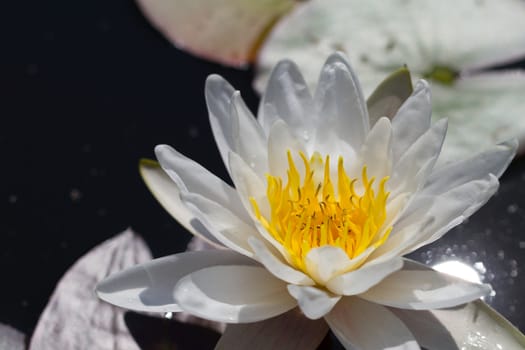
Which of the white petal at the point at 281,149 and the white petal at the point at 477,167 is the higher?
the white petal at the point at 281,149

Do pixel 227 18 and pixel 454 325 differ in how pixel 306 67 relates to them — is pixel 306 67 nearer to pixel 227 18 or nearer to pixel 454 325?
pixel 227 18

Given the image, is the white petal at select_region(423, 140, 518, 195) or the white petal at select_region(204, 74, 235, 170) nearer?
the white petal at select_region(423, 140, 518, 195)

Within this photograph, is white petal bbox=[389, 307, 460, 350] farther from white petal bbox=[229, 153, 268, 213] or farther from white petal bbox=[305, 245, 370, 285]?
white petal bbox=[229, 153, 268, 213]

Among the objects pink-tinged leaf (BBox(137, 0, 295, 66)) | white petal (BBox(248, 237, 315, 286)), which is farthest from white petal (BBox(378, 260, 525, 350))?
pink-tinged leaf (BBox(137, 0, 295, 66))

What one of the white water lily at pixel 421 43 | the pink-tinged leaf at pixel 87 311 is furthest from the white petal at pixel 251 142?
the white water lily at pixel 421 43

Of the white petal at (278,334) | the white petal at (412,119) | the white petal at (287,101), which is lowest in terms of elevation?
the white petal at (278,334)

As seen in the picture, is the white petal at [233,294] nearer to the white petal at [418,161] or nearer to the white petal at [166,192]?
the white petal at [166,192]
